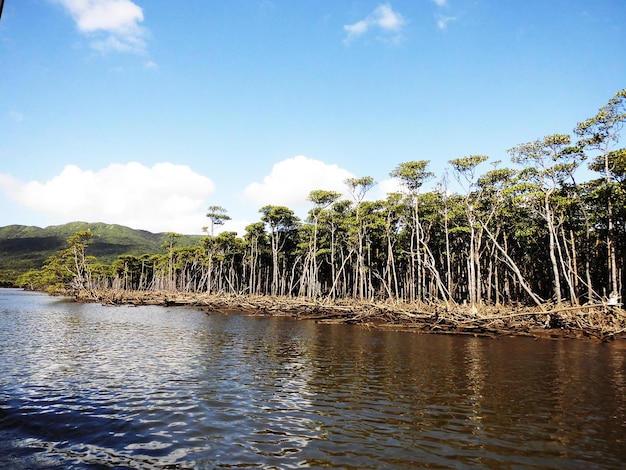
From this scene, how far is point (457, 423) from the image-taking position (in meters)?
7.43

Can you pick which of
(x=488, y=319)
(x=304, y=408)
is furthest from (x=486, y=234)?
(x=304, y=408)

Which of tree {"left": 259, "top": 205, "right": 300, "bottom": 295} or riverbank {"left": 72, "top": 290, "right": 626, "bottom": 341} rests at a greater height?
tree {"left": 259, "top": 205, "right": 300, "bottom": 295}

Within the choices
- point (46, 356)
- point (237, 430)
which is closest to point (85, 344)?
point (46, 356)

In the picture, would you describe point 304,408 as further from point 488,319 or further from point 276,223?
point 276,223

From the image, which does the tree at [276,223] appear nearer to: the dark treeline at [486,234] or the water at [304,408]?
the dark treeline at [486,234]

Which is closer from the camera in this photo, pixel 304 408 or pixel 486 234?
pixel 304 408

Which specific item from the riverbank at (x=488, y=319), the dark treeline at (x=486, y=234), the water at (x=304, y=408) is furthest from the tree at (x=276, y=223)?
the water at (x=304, y=408)

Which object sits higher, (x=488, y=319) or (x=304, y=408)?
(x=488, y=319)

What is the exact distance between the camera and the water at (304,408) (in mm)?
5867

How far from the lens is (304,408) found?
8.27m

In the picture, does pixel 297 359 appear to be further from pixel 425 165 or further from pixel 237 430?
pixel 425 165

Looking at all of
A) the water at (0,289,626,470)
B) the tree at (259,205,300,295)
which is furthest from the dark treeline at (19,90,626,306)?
the water at (0,289,626,470)

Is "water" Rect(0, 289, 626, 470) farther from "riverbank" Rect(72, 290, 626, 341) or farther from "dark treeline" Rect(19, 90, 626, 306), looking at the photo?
"dark treeline" Rect(19, 90, 626, 306)

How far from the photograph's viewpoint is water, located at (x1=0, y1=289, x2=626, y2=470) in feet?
19.2
